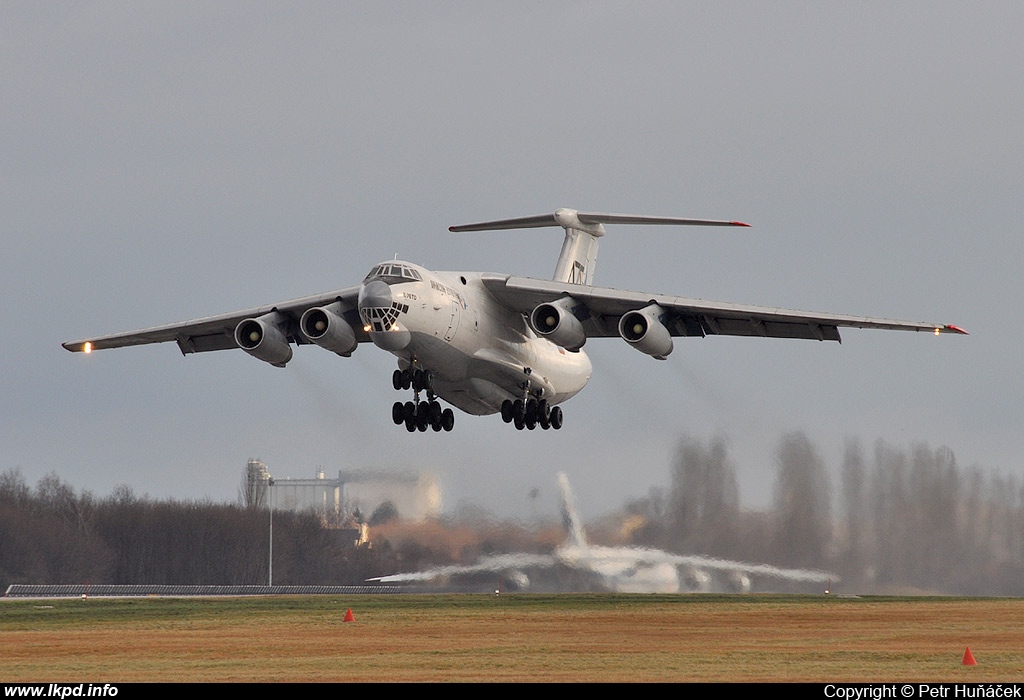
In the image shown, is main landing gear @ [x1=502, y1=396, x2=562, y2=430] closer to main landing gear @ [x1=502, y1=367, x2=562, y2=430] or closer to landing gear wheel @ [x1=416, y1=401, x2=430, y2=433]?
main landing gear @ [x1=502, y1=367, x2=562, y2=430]

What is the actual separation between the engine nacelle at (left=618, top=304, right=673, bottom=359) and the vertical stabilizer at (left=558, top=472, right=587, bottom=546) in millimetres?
5639

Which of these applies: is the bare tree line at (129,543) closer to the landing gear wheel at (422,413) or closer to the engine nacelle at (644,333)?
the landing gear wheel at (422,413)

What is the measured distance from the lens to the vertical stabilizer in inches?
1122

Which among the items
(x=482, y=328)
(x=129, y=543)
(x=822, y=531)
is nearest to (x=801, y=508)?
(x=822, y=531)

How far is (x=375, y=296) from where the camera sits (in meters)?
22.1

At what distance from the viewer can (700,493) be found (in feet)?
91.8

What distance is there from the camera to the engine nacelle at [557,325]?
933 inches

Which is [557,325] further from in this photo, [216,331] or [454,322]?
[216,331]

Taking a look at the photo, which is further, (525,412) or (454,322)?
(525,412)

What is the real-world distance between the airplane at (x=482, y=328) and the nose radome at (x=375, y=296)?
2cm

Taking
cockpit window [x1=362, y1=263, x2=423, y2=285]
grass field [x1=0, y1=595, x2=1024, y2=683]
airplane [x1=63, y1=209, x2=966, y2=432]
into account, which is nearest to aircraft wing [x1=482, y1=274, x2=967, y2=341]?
→ airplane [x1=63, y1=209, x2=966, y2=432]

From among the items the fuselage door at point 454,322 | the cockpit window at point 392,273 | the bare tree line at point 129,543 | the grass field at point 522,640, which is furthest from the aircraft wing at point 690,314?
the bare tree line at point 129,543

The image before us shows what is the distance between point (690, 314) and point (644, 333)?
1.72 meters
